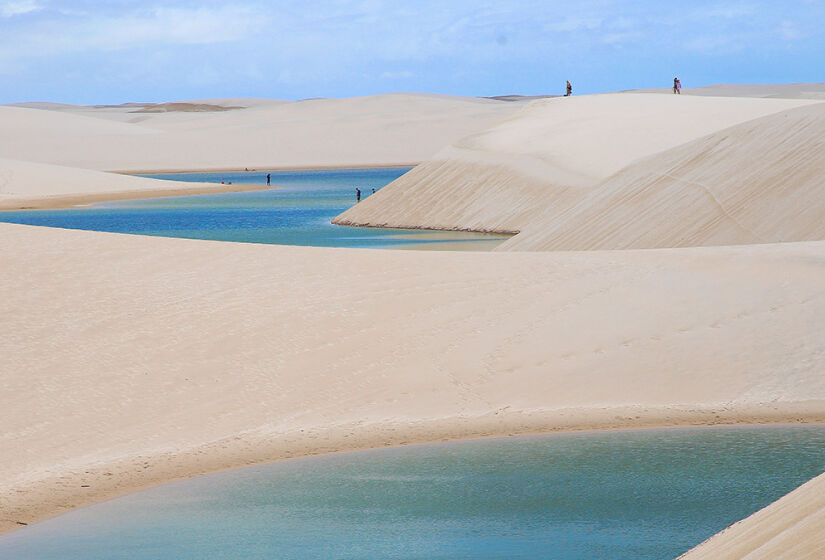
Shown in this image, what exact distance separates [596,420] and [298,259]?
553 cm

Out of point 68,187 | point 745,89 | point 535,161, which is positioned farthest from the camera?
point 745,89

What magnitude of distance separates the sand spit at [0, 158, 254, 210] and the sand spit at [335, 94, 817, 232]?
2145 cm

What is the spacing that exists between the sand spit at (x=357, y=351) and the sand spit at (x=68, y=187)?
40.1 metres

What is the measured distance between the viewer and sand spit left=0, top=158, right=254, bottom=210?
55.6 metres

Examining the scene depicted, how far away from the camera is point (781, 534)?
512 cm

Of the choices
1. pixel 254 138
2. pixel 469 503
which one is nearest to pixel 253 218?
pixel 469 503

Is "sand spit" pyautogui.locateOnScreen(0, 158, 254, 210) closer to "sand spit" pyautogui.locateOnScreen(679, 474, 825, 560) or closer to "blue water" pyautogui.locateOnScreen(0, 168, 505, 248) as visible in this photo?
"blue water" pyautogui.locateOnScreen(0, 168, 505, 248)

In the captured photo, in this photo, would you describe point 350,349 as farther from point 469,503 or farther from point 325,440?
point 469,503

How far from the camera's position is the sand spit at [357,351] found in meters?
10.4

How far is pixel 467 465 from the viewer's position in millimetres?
9711

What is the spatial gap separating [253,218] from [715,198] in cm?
1998

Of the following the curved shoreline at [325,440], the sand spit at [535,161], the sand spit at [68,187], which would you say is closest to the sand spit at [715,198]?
the sand spit at [535,161]

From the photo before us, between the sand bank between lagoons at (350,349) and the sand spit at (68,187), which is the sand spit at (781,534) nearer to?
the sand bank between lagoons at (350,349)

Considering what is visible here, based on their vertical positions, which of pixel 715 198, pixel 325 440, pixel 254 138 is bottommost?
pixel 325 440
